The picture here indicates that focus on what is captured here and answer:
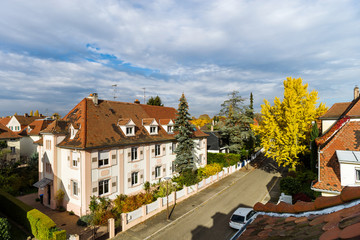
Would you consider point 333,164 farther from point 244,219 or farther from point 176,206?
point 176,206

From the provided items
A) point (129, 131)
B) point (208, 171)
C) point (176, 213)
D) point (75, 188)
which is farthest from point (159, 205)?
point (208, 171)

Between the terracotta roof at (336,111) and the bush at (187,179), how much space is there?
16.8 m

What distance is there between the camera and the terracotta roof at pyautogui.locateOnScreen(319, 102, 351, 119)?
72.4 feet

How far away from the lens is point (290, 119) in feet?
73.9

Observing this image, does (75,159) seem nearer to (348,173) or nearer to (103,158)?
(103,158)

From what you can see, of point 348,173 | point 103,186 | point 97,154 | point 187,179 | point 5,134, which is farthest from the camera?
point 5,134

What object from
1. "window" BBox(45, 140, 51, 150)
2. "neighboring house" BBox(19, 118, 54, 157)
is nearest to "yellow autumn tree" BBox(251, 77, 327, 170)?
"window" BBox(45, 140, 51, 150)

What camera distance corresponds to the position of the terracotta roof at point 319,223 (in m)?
2.47

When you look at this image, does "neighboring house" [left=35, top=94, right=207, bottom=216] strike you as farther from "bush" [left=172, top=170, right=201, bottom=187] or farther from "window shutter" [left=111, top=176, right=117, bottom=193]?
"bush" [left=172, top=170, right=201, bottom=187]

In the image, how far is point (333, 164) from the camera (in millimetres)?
13922

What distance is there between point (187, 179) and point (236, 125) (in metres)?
17.3

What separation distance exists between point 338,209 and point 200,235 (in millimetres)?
13540

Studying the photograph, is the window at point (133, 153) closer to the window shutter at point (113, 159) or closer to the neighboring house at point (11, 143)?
the window shutter at point (113, 159)

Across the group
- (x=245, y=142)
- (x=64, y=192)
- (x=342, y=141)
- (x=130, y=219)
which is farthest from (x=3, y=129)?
(x=342, y=141)
